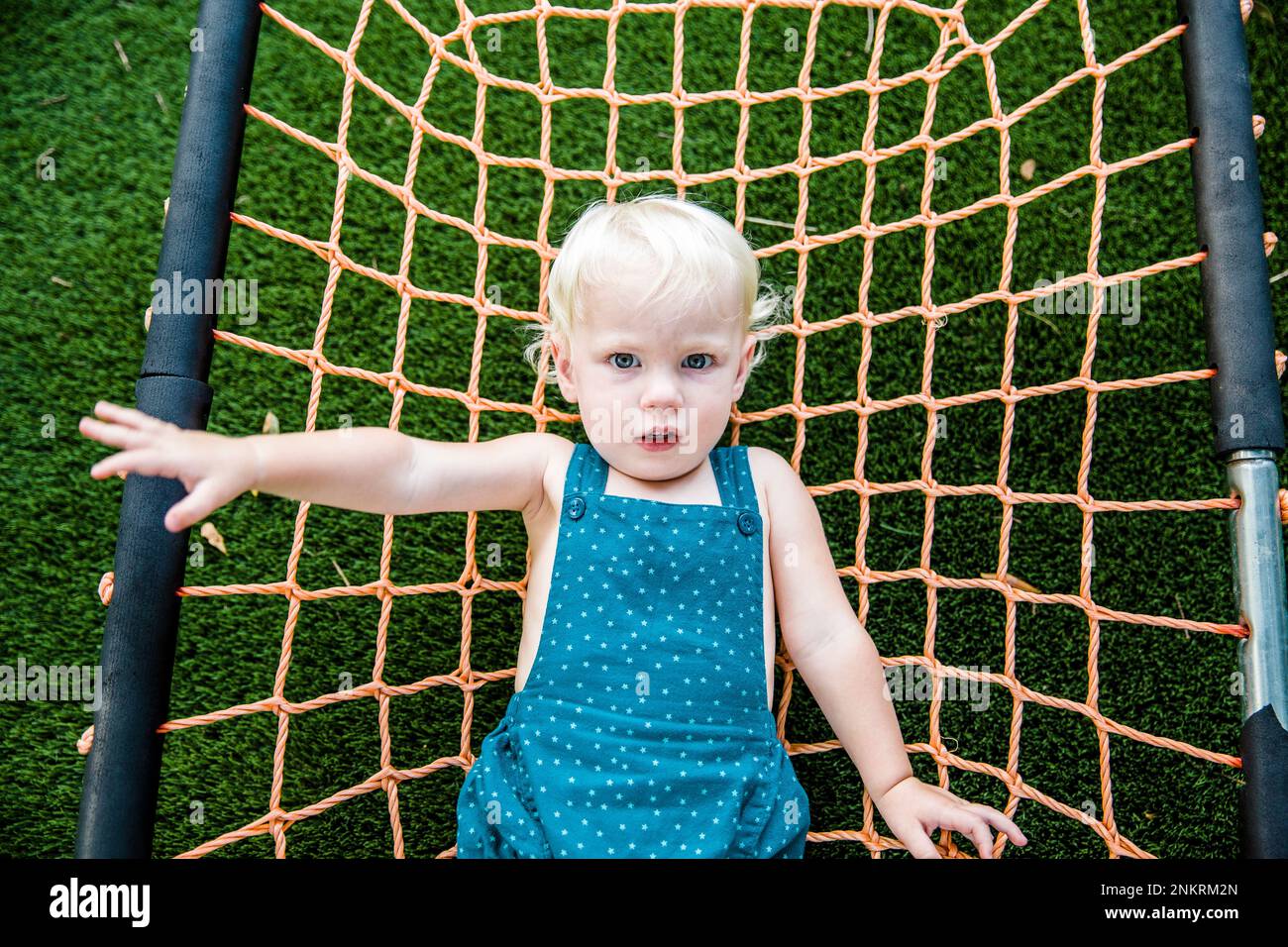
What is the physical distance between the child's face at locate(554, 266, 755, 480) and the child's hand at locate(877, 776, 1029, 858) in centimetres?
45

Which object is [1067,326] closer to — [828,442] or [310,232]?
[828,442]

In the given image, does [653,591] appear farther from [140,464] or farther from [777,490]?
[140,464]

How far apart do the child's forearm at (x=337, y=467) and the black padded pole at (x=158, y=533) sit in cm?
13

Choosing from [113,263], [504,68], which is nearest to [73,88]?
[113,263]

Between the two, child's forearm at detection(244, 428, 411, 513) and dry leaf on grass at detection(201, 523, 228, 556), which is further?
dry leaf on grass at detection(201, 523, 228, 556)

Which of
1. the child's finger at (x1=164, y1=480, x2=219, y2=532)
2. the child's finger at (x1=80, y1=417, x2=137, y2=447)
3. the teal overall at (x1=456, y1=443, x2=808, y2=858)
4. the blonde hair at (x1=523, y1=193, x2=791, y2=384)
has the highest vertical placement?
the blonde hair at (x1=523, y1=193, x2=791, y2=384)

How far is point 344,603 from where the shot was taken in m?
1.42

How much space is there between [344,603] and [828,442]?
76cm

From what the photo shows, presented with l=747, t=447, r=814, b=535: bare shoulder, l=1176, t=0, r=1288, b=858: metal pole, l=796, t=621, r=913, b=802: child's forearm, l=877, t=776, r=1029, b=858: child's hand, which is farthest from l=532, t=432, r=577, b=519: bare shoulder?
l=1176, t=0, r=1288, b=858: metal pole

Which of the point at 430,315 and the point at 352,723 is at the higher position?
the point at 430,315

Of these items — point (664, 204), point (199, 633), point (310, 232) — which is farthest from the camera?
point (310, 232)

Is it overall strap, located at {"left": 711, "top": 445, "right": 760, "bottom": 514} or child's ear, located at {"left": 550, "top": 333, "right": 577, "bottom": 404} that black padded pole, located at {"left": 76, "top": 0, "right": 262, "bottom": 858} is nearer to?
child's ear, located at {"left": 550, "top": 333, "right": 577, "bottom": 404}

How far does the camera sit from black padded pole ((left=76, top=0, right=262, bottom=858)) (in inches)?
36.6

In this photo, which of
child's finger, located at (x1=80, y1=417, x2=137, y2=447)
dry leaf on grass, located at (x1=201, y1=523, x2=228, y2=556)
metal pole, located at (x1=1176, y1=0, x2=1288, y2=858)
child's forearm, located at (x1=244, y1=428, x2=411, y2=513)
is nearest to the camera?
child's finger, located at (x1=80, y1=417, x2=137, y2=447)
